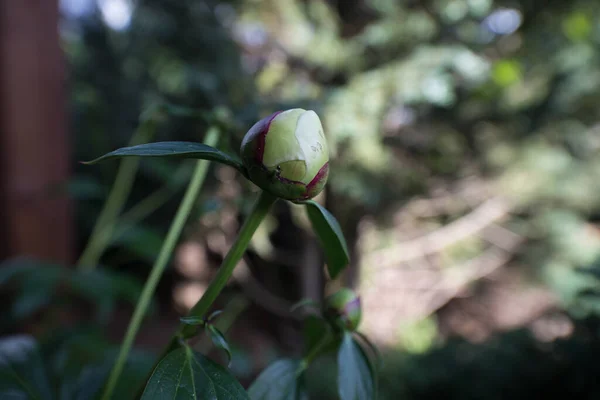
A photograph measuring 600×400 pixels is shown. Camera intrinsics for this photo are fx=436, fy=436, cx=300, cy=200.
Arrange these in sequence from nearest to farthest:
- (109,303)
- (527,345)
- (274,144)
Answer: (274,144) < (109,303) < (527,345)

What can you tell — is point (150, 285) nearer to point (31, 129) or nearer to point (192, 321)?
point (192, 321)

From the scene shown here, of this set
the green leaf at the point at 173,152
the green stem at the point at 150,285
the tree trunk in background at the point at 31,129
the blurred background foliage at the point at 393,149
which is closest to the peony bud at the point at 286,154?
the green leaf at the point at 173,152

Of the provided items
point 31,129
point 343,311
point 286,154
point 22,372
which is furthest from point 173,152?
point 31,129

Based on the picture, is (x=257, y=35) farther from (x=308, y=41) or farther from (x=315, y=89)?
(x=315, y=89)

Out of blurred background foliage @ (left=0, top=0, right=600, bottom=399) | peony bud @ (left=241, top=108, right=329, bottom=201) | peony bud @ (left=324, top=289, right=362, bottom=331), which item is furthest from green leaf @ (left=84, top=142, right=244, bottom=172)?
blurred background foliage @ (left=0, top=0, right=600, bottom=399)

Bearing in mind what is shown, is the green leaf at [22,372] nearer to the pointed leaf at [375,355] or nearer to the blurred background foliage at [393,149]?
the pointed leaf at [375,355]

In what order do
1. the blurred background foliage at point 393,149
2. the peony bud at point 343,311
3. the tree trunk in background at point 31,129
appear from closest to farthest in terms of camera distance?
the peony bud at point 343,311
the tree trunk in background at point 31,129
the blurred background foliage at point 393,149

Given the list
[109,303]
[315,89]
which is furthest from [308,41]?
[109,303]

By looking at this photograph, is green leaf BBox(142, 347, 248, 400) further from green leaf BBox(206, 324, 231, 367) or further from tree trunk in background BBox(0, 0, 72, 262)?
tree trunk in background BBox(0, 0, 72, 262)
